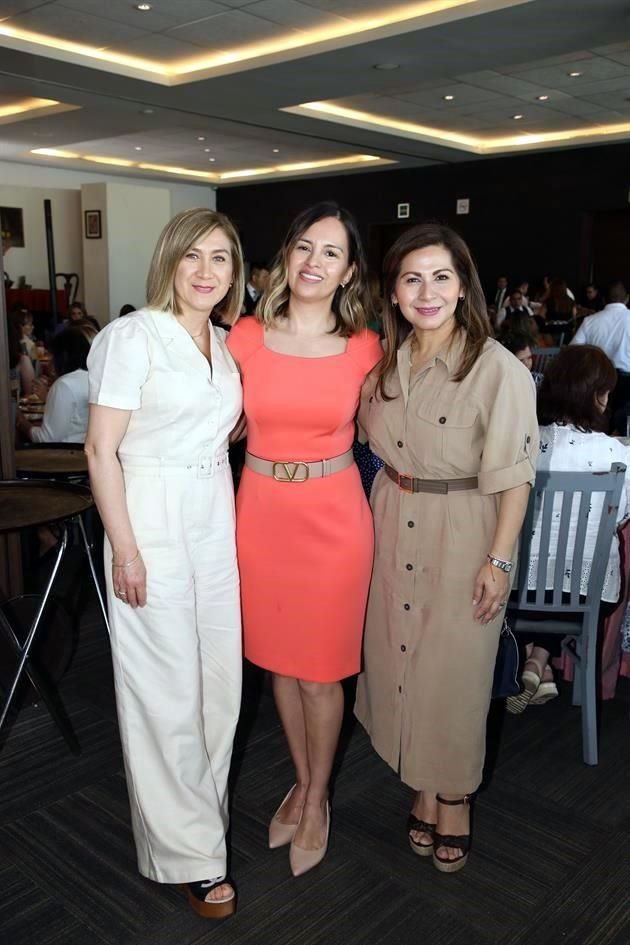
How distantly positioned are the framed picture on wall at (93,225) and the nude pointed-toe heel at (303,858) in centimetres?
1282

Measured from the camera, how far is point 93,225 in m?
13.8

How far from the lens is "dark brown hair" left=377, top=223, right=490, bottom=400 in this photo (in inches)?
79.3

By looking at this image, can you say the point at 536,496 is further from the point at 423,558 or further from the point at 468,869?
the point at 468,869

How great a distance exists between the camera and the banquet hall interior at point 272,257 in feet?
6.94

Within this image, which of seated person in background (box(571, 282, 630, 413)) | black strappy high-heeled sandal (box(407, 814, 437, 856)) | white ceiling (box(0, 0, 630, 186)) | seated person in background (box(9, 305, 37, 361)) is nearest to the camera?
black strappy high-heeled sandal (box(407, 814, 437, 856))

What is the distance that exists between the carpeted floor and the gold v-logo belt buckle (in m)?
1.01

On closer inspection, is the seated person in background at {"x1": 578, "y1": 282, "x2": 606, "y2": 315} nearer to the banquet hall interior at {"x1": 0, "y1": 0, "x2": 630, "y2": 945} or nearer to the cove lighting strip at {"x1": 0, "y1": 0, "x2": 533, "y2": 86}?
the banquet hall interior at {"x1": 0, "y1": 0, "x2": 630, "y2": 945}

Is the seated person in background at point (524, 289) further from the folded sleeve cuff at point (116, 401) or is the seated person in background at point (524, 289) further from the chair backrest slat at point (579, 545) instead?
the folded sleeve cuff at point (116, 401)

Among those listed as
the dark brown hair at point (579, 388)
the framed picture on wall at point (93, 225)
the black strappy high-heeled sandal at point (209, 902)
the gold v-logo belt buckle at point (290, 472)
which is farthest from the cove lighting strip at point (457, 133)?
the black strappy high-heeled sandal at point (209, 902)

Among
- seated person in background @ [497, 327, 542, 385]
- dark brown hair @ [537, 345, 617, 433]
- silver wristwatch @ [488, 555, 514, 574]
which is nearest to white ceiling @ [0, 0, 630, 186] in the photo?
seated person in background @ [497, 327, 542, 385]

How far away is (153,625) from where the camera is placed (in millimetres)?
1932

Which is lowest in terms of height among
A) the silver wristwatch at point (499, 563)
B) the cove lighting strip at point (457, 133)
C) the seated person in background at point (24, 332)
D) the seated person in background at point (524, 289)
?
the silver wristwatch at point (499, 563)

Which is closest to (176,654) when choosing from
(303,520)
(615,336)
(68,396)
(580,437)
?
(303,520)

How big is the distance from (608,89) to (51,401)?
21.4 ft
